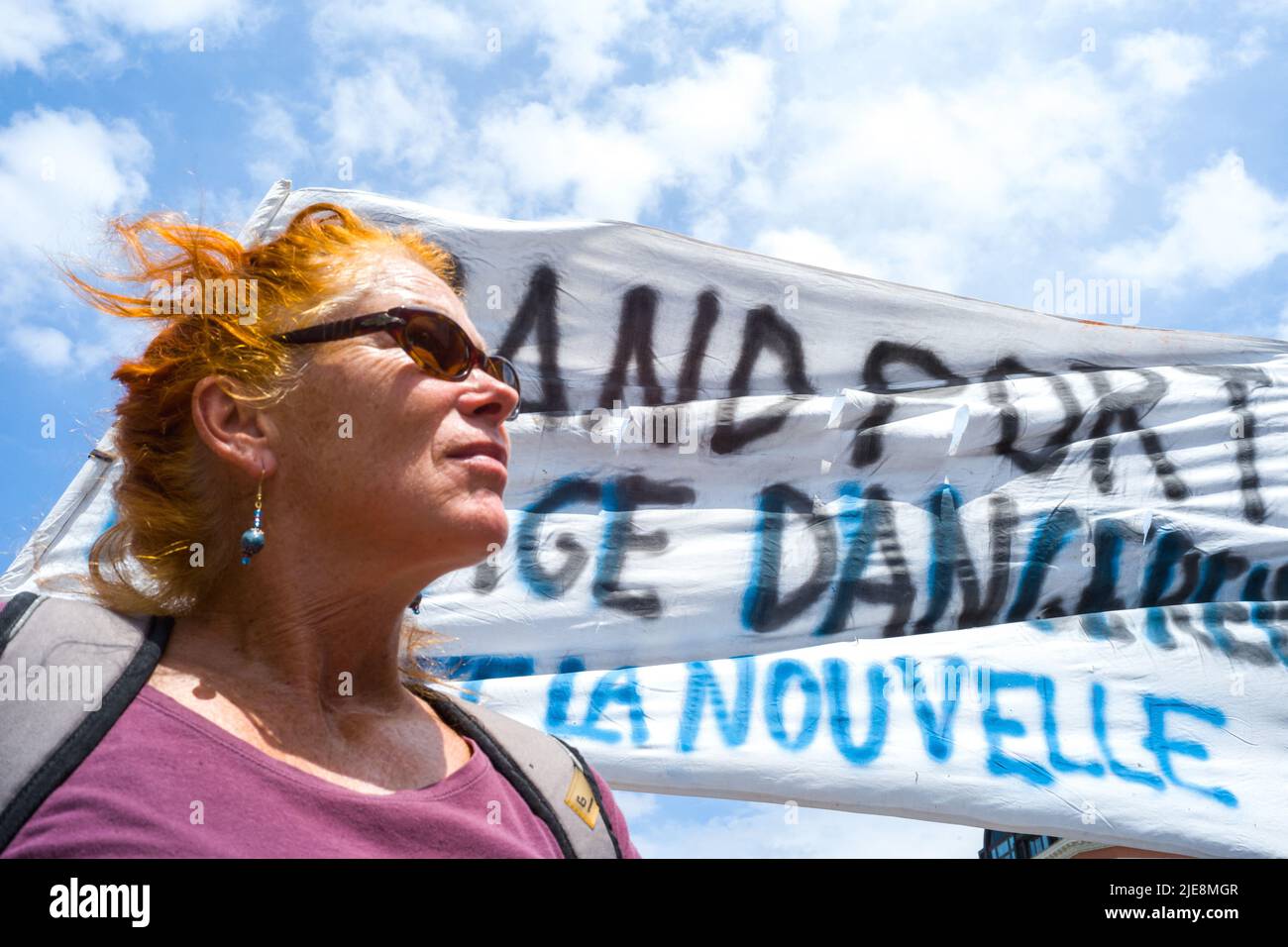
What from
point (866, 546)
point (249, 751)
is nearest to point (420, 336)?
point (249, 751)

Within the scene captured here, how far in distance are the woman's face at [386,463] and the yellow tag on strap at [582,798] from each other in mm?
376

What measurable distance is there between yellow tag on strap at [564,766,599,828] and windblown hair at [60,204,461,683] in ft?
2.03

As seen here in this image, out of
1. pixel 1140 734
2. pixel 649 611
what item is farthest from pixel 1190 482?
pixel 649 611

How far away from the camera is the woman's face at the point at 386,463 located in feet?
5.02

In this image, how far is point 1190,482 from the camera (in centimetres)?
377

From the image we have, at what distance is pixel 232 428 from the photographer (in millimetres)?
1604

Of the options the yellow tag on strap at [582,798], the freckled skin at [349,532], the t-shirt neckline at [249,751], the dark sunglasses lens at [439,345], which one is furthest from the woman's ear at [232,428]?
the yellow tag on strap at [582,798]

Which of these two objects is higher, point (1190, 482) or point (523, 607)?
point (1190, 482)

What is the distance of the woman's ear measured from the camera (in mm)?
1581

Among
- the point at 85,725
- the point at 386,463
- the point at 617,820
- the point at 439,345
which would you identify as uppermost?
the point at 439,345

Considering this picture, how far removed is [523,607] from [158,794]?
2.02 meters

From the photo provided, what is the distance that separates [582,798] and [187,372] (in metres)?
0.90

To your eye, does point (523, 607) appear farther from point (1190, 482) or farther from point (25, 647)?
point (1190, 482)

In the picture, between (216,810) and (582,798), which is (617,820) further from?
→ (216,810)
